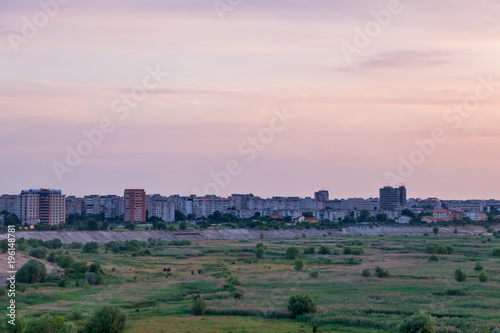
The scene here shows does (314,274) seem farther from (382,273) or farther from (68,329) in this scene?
(68,329)

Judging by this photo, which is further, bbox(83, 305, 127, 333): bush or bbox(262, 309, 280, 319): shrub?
bbox(262, 309, 280, 319): shrub

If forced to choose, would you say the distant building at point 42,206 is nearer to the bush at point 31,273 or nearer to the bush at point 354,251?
the bush at point 354,251

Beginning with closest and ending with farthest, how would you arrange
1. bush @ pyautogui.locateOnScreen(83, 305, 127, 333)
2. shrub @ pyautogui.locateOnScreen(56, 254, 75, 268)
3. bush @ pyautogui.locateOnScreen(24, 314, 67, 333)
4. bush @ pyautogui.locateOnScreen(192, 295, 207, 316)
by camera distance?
bush @ pyautogui.locateOnScreen(24, 314, 67, 333), bush @ pyautogui.locateOnScreen(83, 305, 127, 333), bush @ pyautogui.locateOnScreen(192, 295, 207, 316), shrub @ pyautogui.locateOnScreen(56, 254, 75, 268)

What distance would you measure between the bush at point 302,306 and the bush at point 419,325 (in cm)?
751

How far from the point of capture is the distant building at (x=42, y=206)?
479 feet

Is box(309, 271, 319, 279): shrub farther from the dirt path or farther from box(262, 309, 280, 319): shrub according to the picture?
the dirt path

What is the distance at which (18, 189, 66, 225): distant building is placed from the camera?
479 feet

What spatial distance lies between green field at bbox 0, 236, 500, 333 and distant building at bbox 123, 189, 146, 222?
3565 inches

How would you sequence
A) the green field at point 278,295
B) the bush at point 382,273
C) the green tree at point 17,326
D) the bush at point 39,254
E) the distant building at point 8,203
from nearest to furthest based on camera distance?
the green tree at point 17,326 < the green field at point 278,295 < the bush at point 382,273 < the bush at point 39,254 < the distant building at point 8,203

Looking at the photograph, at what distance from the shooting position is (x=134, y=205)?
166 metres

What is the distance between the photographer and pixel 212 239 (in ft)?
399

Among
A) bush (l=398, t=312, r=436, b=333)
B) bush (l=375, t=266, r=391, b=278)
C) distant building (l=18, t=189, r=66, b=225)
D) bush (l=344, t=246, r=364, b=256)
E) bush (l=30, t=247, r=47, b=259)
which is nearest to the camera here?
bush (l=398, t=312, r=436, b=333)

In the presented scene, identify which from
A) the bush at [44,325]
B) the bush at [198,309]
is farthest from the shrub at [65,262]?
the bush at [44,325]

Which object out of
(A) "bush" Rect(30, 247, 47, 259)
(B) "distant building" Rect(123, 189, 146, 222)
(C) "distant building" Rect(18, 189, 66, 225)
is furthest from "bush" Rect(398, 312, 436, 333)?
(B) "distant building" Rect(123, 189, 146, 222)
